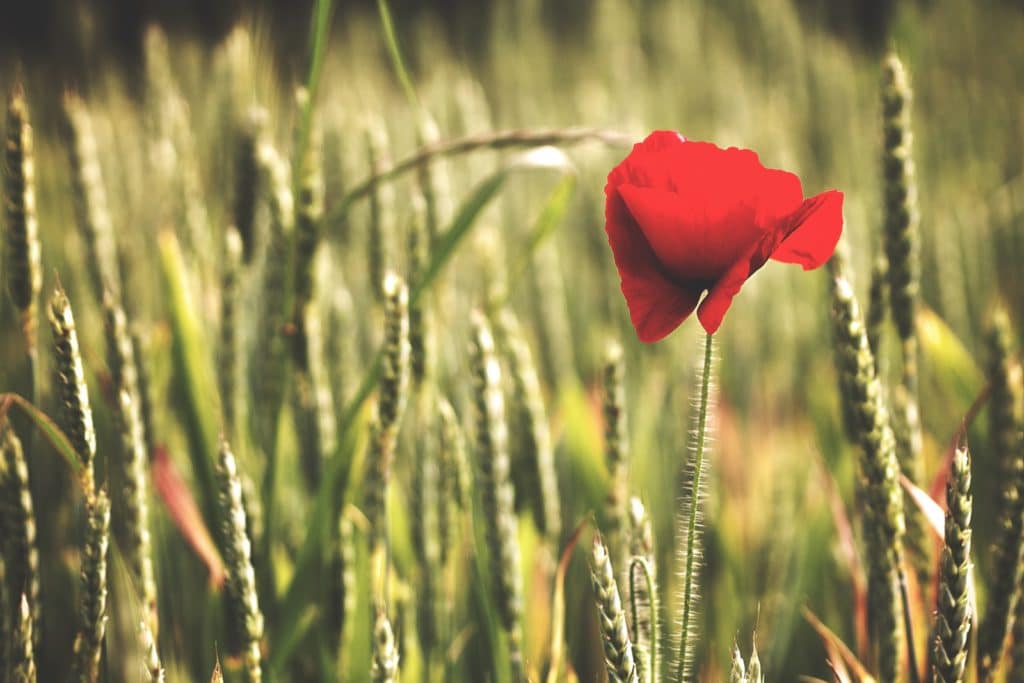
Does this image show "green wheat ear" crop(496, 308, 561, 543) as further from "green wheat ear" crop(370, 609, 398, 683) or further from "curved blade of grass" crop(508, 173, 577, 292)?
"green wheat ear" crop(370, 609, 398, 683)

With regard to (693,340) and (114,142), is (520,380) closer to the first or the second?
(693,340)

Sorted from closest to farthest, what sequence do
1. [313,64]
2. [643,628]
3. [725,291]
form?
1. [725,291]
2. [643,628]
3. [313,64]

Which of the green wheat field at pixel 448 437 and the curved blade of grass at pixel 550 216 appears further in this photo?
the curved blade of grass at pixel 550 216

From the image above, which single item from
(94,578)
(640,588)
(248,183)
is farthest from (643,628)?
(248,183)

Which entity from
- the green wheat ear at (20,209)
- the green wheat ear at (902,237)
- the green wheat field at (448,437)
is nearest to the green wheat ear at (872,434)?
the green wheat field at (448,437)

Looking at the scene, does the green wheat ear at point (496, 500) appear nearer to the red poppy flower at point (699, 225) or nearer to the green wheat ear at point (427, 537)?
the green wheat ear at point (427, 537)

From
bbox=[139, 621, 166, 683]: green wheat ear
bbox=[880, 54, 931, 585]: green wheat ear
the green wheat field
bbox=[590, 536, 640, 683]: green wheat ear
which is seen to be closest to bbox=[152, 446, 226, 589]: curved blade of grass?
the green wheat field

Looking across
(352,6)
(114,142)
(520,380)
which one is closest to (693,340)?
(520,380)

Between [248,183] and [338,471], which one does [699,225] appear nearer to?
[338,471]
